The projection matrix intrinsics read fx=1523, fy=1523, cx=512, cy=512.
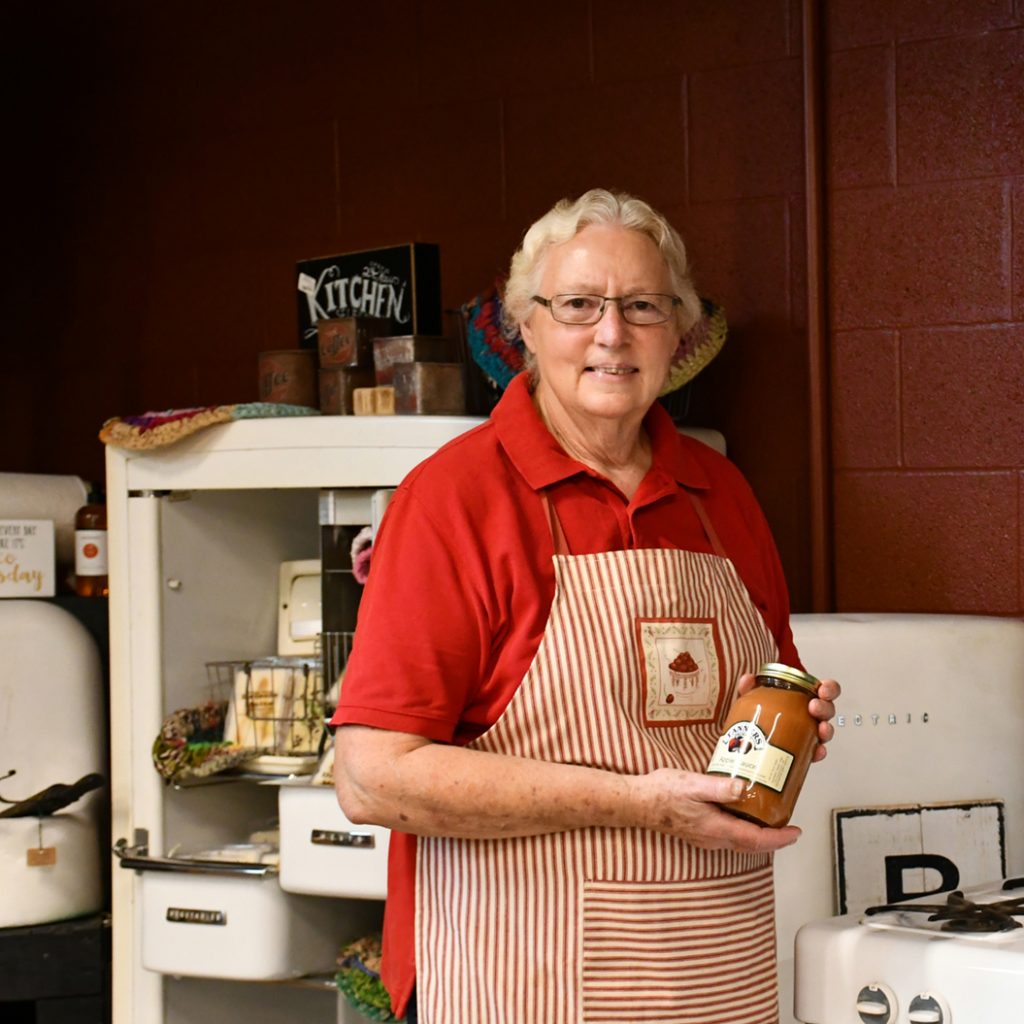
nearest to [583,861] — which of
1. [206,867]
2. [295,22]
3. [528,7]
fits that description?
[206,867]

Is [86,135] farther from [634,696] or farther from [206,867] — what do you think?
[634,696]

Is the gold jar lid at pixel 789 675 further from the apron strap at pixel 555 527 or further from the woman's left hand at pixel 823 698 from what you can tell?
the apron strap at pixel 555 527

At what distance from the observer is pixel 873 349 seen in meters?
2.66

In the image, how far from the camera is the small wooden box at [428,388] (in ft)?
8.26

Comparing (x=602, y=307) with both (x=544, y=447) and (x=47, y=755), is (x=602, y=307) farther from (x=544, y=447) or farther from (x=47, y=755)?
(x=47, y=755)

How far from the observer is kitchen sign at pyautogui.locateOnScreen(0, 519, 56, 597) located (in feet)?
9.46

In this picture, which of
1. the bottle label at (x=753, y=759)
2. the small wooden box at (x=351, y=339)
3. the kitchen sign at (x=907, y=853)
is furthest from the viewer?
the small wooden box at (x=351, y=339)

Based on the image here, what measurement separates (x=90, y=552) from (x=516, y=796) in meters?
1.68

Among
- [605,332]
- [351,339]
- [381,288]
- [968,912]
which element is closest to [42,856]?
[351,339]

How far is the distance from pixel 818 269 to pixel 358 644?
1.42m

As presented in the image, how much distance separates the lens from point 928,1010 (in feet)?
4.82

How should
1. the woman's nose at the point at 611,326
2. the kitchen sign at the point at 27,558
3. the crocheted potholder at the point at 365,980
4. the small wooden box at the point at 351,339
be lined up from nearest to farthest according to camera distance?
1. the woman's nose at the point at 611,326
2. the crocheted potholder at the point at 365,980
3. the small wooden box at the point at 351,339
4. the kitchen sign at the point at 27,558

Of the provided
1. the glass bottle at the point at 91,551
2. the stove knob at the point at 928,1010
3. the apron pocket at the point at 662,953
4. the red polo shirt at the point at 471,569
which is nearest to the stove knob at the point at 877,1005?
the stove knob at the point at 928,1010

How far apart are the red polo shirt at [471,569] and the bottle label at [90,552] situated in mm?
1426
